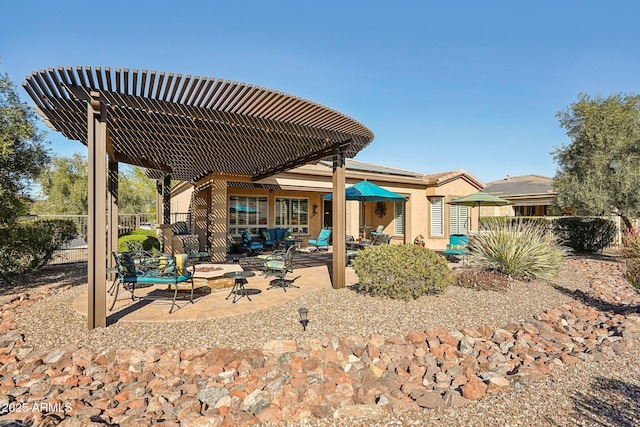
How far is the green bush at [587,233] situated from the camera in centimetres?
1541

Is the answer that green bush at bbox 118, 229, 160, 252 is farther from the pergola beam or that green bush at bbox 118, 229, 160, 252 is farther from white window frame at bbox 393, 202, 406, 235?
white window frame at bbox 393, 202, 406, 235

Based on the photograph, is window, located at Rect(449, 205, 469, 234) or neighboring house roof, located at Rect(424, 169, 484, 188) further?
window, located at Rect(449, 205, 469, 234)

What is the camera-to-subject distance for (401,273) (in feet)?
21.6

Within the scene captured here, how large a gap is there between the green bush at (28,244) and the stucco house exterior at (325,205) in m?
5.40

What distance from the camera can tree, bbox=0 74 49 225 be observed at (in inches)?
297

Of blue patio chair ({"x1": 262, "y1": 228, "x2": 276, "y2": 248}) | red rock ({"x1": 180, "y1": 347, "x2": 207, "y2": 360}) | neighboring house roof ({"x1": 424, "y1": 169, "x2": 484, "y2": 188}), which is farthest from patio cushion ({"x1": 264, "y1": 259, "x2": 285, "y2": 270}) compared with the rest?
neighboring house roof ({"x1": 424, "y1": 169, "x2": 484, "y2": 188})

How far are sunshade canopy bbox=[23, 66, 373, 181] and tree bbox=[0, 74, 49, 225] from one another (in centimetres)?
136

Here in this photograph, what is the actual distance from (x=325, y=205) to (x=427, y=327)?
12951mm

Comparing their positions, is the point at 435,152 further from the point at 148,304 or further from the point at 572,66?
the point at 148,304

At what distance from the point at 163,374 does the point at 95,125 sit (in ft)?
13.3

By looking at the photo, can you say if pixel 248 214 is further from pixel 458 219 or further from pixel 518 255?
pixel 458 219

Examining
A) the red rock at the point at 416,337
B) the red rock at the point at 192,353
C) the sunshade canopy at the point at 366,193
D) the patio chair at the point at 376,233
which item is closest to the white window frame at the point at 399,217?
the patio chair at the point at 376,233

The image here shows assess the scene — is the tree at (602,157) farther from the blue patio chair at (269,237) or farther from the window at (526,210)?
the window at (526,210)

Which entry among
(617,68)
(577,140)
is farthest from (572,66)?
(577,140)
